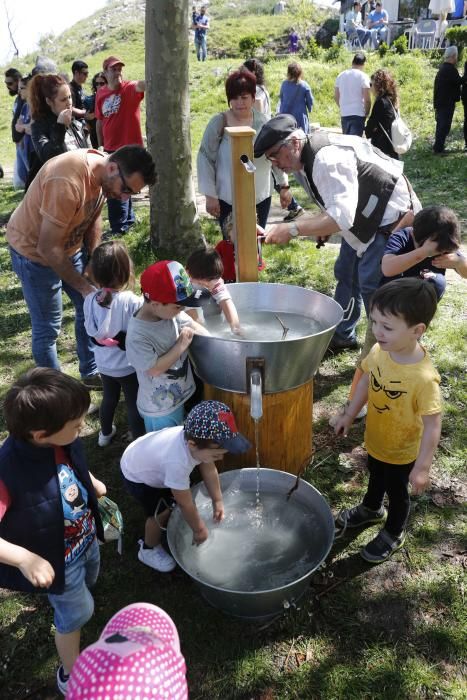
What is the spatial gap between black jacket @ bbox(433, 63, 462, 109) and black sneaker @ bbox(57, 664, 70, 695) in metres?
10.1

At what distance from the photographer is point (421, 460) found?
209 cm

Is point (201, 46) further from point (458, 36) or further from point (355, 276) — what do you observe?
point (355, 276)

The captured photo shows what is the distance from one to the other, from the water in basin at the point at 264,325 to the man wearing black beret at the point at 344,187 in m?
0.44

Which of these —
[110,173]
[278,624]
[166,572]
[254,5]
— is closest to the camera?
[278,624]

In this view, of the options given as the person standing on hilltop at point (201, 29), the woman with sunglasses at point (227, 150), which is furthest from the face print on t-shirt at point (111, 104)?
the person standing on hilltop at point (201, 29)

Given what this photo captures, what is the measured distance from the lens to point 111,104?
6.20 m

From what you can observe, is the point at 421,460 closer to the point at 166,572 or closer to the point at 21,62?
the point at 166,572

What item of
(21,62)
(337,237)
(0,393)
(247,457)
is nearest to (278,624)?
(247,457)

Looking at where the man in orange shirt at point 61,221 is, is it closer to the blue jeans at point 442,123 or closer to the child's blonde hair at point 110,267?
the child's blonde hair at point 110,267

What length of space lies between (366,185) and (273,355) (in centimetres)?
112

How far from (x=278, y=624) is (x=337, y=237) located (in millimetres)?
4982

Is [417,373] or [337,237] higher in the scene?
[417,373]

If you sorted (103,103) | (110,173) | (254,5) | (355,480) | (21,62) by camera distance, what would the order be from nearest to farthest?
(110,173) < (355,480) < (103,103) < (21,62) < (254,5)

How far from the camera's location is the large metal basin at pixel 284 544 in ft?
6.67
